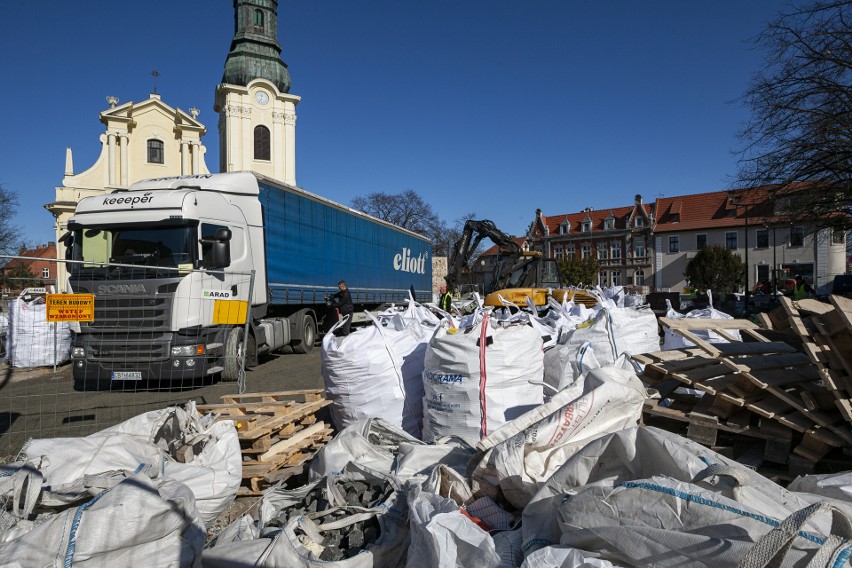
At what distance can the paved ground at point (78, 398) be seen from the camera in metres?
5.67

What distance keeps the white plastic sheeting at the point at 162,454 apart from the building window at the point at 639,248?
61.5m

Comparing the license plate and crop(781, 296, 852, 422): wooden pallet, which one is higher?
crop(781, 296, 852, 422): wooden pallet

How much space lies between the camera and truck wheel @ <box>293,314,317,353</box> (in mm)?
12070

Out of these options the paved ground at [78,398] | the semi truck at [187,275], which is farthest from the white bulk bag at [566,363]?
the paved ground at [78,398]

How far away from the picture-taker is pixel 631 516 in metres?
1.83

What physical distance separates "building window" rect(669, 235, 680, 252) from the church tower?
137 ft

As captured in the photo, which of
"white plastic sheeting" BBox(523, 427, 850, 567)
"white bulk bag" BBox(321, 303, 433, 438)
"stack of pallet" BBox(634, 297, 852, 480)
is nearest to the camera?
"white plastic sheeting" BBox(523, 427, 850, 567)

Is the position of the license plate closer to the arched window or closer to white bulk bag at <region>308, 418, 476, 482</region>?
white bulk bag at <region>308, 418, 476, 482</region>

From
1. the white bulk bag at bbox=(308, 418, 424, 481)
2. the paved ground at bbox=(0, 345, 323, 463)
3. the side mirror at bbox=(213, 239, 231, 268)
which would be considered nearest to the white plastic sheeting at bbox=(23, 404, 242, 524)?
the white bulk bag at bbox=(308, 418, 424, 481)

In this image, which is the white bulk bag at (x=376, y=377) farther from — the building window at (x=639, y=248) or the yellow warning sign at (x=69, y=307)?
the building window at (x=639, y=248)

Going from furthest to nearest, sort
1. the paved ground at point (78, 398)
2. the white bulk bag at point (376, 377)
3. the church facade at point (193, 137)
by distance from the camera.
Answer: the church facade at point (193, 137) → the paved ground at point (78, 398) → the white bulk bag at point (376, 377)

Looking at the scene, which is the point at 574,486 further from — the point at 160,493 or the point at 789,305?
the point at 789,305

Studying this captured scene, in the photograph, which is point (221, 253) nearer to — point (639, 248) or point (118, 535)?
point (118, 535)

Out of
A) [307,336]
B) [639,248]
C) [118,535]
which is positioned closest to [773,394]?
[118,535]
